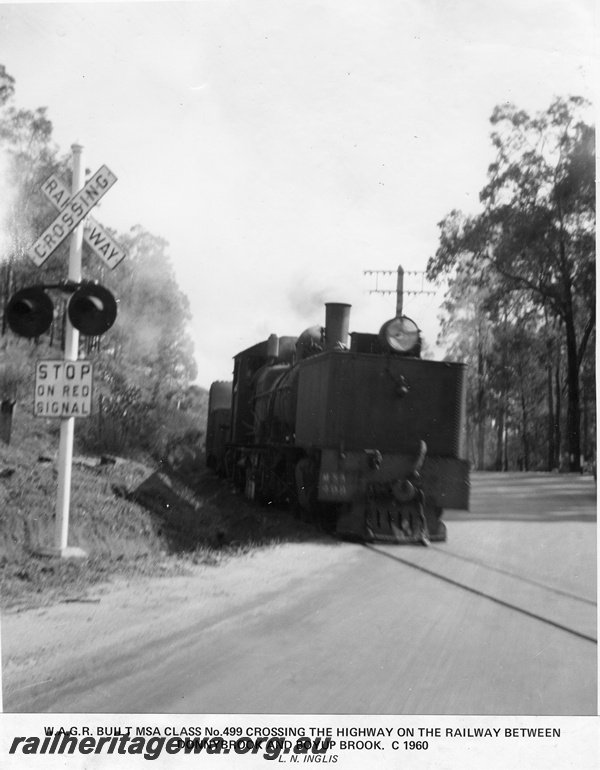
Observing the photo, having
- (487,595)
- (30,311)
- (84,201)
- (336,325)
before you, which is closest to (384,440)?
(336,325)

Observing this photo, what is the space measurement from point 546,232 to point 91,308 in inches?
163

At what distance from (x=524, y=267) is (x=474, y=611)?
147 inches

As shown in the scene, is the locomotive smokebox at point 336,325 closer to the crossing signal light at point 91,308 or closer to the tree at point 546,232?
the tree at point 546,232

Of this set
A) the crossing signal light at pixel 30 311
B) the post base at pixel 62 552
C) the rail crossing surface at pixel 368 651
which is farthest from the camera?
the post base at pixel 62 552

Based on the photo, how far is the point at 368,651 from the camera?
4.64 m

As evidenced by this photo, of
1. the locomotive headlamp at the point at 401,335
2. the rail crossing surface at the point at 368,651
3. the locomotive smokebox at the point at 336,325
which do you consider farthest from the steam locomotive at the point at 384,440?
the rail crossing surface at the point at 368,651

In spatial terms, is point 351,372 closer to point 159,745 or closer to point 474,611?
point 474,611

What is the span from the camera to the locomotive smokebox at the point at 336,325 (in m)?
10.1

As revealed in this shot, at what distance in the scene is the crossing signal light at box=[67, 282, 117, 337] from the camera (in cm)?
536

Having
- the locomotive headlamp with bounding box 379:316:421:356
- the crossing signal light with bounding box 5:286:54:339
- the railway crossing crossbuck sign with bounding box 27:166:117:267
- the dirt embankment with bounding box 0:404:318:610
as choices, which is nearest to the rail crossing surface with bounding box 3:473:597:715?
the dirt embankment with bounding box 0:404:318:610

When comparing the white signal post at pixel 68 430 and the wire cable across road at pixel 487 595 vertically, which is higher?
the white signal post at pixel 68 430

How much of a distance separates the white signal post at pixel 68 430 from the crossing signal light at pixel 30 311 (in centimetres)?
24

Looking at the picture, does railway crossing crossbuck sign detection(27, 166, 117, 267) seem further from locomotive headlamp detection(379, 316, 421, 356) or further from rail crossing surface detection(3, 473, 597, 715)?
locomotive headlamp detection(379, 316, 421, 356)

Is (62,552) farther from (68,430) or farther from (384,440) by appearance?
(384,440)
